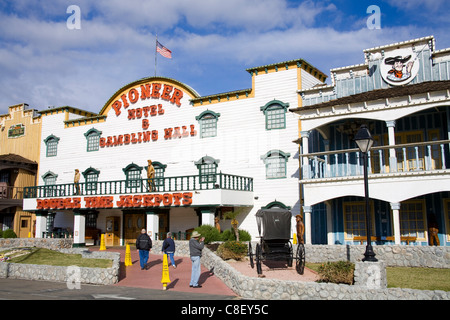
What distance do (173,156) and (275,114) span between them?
790cm

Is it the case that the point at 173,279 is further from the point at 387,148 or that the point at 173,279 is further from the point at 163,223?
the point at 163,223

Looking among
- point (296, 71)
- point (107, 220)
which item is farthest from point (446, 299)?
point (107, 220)

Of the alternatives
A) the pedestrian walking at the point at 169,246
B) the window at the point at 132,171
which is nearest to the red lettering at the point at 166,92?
the window at the point at 132,171

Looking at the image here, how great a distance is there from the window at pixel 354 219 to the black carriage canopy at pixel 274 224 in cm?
694

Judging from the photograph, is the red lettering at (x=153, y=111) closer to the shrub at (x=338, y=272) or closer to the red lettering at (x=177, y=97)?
the red lettering at (x=177, y=97)

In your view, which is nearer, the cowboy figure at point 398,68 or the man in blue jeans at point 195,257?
the man in blue jeans at point 195,257

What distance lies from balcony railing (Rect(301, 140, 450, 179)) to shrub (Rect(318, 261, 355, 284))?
6989 millimetres

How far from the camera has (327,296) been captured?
11.3m

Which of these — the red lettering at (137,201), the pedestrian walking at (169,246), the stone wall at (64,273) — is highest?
the red lettering at (137,201)

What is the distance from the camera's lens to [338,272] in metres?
13.1

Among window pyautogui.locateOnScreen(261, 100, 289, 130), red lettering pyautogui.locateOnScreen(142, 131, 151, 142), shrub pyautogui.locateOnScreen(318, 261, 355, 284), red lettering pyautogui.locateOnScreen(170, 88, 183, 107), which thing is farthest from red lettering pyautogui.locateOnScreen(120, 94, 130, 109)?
shrub pyautogui.locateOnScreen(318, 261, 355, 284)

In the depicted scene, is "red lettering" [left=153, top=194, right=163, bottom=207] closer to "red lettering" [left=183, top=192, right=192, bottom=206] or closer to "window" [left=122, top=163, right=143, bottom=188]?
"red lettering" [left=183, top=192, right=192, bottom=206]

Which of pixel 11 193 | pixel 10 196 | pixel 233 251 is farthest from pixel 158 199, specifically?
pixel 11 193

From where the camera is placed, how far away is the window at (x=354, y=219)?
72.8 feet
